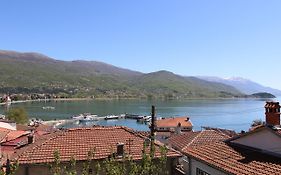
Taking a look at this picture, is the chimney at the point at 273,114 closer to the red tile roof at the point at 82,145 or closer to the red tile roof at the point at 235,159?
the red tile roof at the point at 235,159

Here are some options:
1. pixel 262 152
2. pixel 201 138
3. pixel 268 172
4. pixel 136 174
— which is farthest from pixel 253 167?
pixel 201 138

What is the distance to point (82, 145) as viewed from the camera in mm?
21922

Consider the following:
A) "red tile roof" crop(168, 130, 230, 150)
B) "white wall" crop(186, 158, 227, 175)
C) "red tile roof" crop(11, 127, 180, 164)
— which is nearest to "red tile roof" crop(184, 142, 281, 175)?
"white wall" crop(186, 158, 227, 175)

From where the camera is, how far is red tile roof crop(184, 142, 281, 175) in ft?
49.8

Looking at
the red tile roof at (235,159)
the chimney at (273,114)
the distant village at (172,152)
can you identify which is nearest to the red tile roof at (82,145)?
the distant village at (172,152)

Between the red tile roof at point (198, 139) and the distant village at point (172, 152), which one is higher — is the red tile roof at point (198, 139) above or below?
below

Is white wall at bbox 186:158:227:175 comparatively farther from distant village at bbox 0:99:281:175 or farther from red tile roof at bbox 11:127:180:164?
red tile roof at bbox 11:127:180:164

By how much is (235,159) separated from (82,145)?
29.7ft

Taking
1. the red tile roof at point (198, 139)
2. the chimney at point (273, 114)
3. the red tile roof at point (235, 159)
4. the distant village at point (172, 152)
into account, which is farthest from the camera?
the red tile roof at point (198, 139)

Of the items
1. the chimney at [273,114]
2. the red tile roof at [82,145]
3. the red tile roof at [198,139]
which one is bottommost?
the red tile roof at [198,139]

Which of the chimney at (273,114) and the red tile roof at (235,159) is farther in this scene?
the chimney at (273,114)

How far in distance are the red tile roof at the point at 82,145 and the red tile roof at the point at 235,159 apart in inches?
104

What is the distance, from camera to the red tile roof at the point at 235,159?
15191mm

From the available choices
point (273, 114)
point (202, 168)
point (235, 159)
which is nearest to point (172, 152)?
point (202, 168)
